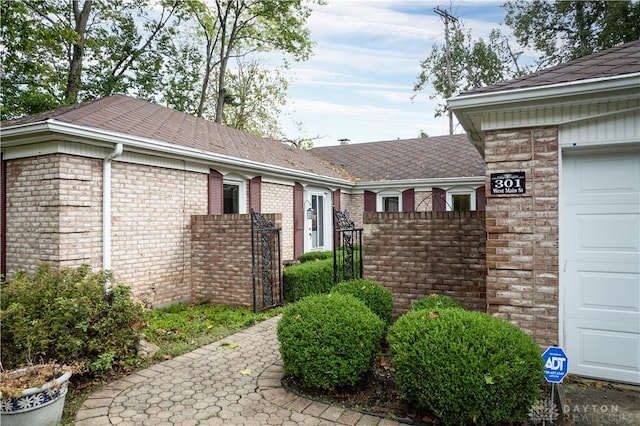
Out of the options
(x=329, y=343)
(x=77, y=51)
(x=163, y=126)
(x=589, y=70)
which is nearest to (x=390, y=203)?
→ (x=163, y=126)

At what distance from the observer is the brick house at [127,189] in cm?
580

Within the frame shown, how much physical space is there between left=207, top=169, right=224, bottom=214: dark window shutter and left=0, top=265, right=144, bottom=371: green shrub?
3853 mm

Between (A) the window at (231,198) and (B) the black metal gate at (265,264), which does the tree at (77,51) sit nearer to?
(A) the window at (231,198)

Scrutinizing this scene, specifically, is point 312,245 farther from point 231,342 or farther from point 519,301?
point 519,301

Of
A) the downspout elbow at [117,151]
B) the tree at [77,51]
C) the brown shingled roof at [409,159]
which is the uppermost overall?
the tree at [77,51]

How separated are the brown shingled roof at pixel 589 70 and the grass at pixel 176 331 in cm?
Result: 486

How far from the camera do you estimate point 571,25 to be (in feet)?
59.6

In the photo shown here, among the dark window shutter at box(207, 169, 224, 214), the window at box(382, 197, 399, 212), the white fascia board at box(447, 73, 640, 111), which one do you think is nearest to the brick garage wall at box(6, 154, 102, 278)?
the dark window shutter at box(207, 169, 224, 214)

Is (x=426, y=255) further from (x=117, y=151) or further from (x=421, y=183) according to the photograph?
(x=421, y=183)

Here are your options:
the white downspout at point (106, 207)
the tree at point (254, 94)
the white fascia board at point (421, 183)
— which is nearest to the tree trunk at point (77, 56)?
the tree at point (254, 94)

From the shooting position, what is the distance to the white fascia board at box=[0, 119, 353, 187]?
5.43 meters

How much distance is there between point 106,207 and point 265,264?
294 cm

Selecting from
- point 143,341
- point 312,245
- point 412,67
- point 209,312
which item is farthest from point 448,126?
point 143,341

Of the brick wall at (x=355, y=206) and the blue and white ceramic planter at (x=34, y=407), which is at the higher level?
the brick wall at (x=355, y=206)
